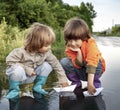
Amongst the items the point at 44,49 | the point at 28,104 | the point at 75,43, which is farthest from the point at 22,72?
the point at 75,43

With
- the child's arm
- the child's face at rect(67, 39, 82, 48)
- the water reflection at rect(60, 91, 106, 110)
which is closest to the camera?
the water reflection at rect(60, 91, 106, 110)

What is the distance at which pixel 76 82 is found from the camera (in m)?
4.86

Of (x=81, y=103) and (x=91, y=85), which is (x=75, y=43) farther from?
(x=81, y=103)

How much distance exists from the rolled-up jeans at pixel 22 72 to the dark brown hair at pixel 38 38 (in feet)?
0.83

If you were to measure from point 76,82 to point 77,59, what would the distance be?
16.7 inches

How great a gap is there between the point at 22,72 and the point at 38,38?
445 millimetres

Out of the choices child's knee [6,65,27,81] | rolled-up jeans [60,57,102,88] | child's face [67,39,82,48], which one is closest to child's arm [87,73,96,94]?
rolled-up jeans [60,57,102,88]

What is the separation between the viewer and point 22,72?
4.35 meters

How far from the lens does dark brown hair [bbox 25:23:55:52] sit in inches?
173

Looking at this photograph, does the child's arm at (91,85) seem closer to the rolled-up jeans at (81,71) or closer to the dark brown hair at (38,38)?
the rolled-up jeans at (81,71)

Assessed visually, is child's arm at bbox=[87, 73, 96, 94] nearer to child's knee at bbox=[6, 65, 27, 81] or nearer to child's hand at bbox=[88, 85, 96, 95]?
child's hand at bbox=[88, 85, 96, 95]

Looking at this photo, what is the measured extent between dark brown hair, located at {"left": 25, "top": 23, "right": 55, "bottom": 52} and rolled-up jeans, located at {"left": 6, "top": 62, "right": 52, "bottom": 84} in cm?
25

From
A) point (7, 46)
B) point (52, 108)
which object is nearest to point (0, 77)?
point (52, 108)

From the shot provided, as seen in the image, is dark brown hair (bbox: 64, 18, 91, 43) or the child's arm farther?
dark brown hair (bbox: 64, 18, 91, 43)
